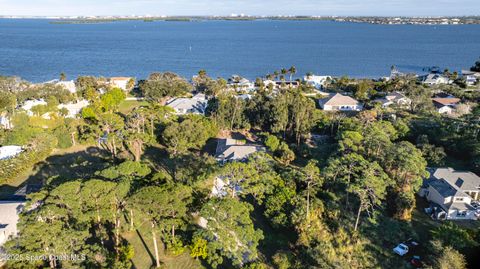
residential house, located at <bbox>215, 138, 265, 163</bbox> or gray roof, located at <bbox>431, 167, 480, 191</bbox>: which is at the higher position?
residential house, located at <bbox>215, 138, 265, 163</bbox>

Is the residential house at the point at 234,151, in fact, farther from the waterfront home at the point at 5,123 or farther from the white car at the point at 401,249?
the waterfront home at the point at 5,123

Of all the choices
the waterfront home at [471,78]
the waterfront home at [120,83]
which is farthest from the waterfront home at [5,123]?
the waterfront home at [471,78]

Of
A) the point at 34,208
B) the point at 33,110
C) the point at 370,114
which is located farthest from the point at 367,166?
the point at 33,110

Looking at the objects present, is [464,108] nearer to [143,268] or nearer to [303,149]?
[303,149]

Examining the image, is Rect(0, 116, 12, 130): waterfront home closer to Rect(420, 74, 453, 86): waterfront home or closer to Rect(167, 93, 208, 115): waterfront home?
Rect(167, 93, 208, 115): waterfront home

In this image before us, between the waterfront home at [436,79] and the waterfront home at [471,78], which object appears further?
the waterfront home at [436,79]

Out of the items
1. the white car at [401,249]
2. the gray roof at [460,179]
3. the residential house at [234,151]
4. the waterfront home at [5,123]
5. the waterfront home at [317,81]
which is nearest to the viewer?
the white car at [401,249]

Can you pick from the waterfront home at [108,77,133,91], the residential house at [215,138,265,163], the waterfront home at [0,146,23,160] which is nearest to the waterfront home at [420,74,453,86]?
the residential house at [215,138,265,163]
